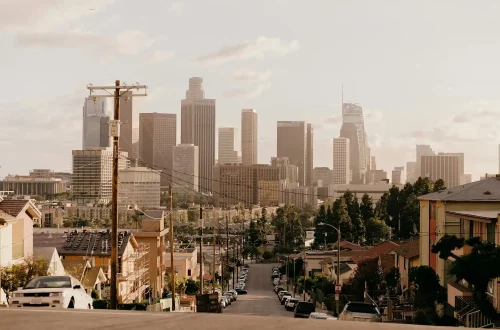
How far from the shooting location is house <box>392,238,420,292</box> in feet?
168

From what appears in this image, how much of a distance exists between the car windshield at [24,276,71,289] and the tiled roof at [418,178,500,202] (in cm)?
2850

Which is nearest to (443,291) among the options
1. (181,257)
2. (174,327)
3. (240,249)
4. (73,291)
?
(73,291)

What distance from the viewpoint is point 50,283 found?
19438 mm

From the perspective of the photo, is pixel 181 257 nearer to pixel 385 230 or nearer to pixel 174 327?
pixel 385 230

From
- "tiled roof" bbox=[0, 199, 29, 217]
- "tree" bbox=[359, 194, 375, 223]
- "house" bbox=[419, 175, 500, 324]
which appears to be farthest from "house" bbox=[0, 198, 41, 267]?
"tree" bbox=[359, 194, 375, 223]

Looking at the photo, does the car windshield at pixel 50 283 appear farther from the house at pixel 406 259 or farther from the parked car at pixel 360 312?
the house at pixel 406 259

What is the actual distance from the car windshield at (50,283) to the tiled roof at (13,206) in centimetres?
1797

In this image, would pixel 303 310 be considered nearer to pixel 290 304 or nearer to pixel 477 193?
pixel 477 193

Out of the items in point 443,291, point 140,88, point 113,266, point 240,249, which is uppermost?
point 140,88

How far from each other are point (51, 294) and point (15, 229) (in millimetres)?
A: 19971

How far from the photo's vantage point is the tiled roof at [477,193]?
4212 cm

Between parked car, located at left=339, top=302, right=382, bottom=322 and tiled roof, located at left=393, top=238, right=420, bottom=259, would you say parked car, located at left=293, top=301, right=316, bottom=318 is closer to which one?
tiled roof, located at left=393, top=238, right=420, bottom=259

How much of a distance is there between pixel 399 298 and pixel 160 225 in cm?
2720

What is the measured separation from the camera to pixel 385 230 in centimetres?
10419
